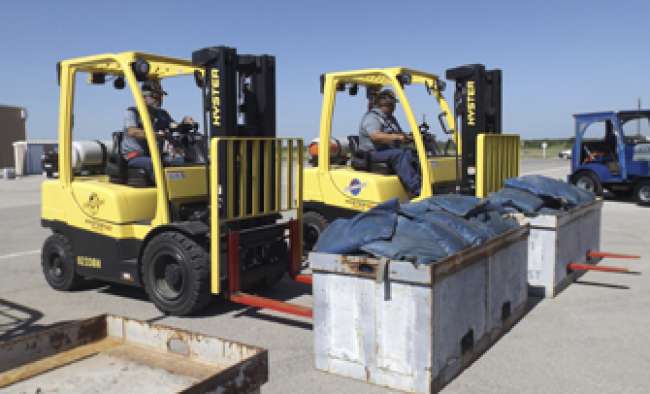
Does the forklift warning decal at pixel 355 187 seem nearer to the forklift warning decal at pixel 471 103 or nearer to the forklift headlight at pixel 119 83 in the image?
the forklift warning decal at pixel 471 103

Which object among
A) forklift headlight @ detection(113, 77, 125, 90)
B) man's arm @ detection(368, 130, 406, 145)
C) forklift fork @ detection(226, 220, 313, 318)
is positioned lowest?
forklift fork @ detection(226, 220, 313, 318)

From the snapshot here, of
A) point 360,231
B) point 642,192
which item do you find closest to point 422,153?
point 360,231

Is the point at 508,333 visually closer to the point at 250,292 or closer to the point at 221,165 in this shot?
the point at 250,292

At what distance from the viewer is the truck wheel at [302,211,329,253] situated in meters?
7.60

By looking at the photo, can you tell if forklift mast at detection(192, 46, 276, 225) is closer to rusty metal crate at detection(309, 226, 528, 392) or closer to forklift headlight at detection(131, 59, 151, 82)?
forklift headlight at detection(131, 59, 151, 82)

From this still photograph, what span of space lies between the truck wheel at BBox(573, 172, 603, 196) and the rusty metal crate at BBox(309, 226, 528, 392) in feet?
40.6

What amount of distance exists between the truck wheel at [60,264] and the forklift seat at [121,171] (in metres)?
0.90

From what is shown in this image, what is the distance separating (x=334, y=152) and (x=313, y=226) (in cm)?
111

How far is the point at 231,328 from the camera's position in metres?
5.14

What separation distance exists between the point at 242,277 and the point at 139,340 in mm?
2234

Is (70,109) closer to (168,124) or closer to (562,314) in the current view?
(168,124)

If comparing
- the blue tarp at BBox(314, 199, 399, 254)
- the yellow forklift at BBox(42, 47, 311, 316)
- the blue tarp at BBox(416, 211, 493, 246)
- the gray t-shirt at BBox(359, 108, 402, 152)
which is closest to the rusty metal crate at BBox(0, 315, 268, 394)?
the blue tarp at BBox(314, 199, 399, 254)

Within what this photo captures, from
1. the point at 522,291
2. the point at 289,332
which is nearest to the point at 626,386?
the point at 522,291

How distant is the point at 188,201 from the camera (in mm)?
5922
